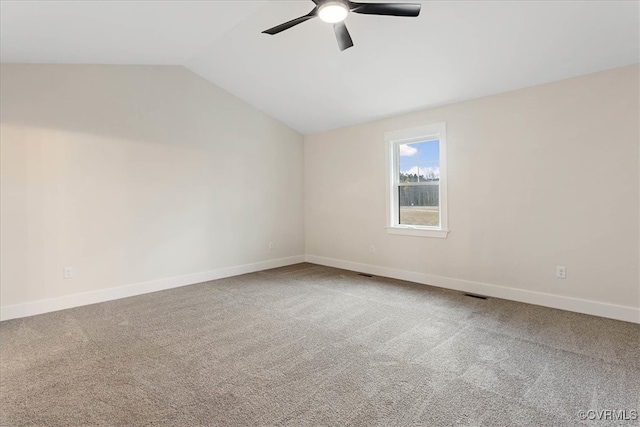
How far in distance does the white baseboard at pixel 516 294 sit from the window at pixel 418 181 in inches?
24.9

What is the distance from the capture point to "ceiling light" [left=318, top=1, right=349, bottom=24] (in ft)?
7.71

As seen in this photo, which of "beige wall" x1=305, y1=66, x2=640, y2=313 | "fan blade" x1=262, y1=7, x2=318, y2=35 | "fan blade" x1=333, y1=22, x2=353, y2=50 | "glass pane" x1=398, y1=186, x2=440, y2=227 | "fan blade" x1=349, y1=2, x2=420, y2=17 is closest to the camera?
"fan blade" x1=349, y1=2, x2=420, y2=17

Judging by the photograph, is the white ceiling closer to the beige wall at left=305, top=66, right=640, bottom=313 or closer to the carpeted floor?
the beige wall at left=305, top=66, right=640, bottom=313

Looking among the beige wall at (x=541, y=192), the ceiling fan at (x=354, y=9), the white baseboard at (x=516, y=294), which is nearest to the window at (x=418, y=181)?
the beige wall at (x=541, y=192)

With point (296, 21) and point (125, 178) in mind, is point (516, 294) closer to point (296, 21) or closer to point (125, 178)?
point (296, 21)

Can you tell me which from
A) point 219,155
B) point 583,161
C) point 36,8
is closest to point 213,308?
point 219,155

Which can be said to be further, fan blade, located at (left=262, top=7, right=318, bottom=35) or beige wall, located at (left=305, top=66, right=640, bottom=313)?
beige wall, located at (left=305, top=66, right=640, bottom=313)

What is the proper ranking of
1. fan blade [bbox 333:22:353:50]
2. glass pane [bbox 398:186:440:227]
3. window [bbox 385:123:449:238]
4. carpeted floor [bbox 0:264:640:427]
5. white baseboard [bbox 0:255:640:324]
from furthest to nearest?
glass pane [bbox 398:186:440:227] → window [bbox 385:123:449:238] → white baseboard [bbox 0:255:640:324] → fan blade [bbox 333:22:353:50] → carpeted floor [bbox 0:264:640:427]

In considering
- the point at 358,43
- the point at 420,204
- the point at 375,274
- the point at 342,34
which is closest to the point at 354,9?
the point at 342,34

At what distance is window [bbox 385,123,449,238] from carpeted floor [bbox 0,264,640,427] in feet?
4.19

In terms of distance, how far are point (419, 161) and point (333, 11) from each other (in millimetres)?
2843

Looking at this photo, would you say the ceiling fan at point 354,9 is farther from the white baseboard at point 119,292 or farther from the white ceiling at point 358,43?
the white baseboard at point 119,292

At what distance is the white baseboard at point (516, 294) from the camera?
314 centimetres

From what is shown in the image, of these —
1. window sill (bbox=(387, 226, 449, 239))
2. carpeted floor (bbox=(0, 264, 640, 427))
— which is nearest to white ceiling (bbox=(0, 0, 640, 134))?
window sill (bbox=(387, 226, 449, 239))
